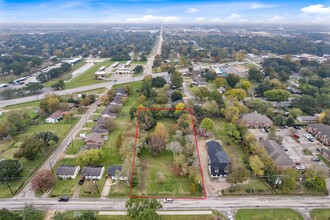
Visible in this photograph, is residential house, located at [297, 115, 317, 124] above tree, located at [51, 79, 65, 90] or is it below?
below

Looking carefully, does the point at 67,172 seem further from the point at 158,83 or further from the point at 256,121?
the point at 158,83

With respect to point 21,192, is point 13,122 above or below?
above

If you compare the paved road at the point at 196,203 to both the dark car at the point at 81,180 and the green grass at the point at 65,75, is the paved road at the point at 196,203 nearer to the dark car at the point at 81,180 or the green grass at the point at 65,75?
the dark car at the point at 81,180

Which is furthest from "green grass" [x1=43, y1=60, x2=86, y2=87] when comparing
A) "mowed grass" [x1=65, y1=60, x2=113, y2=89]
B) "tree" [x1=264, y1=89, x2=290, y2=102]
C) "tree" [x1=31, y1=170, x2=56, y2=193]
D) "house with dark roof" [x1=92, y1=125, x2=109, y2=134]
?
"tree" [x1=264, y1=89, x2=290, y2=102]

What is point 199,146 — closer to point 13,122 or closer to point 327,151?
point 327,151

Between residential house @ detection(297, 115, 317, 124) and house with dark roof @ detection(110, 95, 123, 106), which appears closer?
residential house @ detection(297, 115, 317, 124)

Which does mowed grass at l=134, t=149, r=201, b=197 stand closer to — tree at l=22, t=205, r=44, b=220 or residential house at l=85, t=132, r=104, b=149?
residential house at l=85, t=132, r=104, b=149

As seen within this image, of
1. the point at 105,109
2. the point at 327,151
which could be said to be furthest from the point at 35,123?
the point at 327,151
